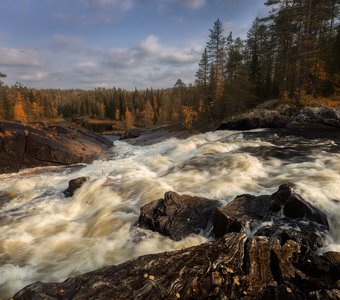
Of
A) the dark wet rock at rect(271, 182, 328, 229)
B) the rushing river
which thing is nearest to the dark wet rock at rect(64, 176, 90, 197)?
the rushing river

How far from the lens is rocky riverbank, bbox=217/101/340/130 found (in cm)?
2652

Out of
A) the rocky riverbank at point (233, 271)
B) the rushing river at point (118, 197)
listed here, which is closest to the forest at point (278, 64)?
the rushing river at point (118, 197)

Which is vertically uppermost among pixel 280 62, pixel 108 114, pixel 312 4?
pixel 312 4

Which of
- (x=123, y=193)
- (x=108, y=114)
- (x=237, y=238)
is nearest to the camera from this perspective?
(x=237, y=238)

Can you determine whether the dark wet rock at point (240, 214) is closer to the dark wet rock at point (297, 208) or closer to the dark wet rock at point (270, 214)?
the dark wet rock at point (270, 214)

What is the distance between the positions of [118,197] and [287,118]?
21792 mm

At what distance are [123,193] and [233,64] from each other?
145 feet

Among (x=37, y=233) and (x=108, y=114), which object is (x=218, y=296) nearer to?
(x=37, y=233)

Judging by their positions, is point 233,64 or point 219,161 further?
point 233,64

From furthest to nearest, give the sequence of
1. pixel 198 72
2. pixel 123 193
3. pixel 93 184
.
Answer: pixel 198 72
pixel 93 184
pixel 123 193

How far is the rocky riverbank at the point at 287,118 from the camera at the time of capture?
26519 mm

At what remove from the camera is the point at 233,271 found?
6.36 m

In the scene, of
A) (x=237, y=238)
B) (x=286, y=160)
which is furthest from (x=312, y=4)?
(x=237, y=238)

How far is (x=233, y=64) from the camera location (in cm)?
5188
